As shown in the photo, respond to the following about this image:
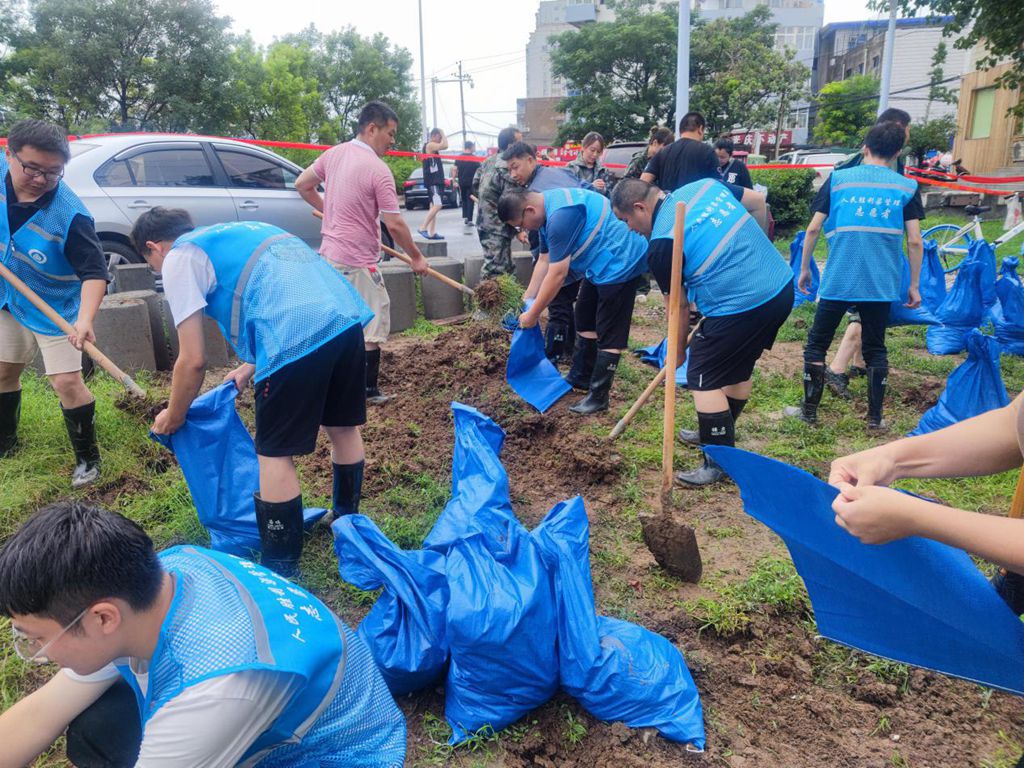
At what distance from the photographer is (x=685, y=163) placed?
544 cm

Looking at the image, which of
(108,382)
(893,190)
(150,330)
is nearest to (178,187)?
(150,330)

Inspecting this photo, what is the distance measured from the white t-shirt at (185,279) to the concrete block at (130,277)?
3.76 m

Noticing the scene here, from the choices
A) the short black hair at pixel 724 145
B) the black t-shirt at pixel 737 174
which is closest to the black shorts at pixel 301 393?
the black t-shirt at pixel 737 174

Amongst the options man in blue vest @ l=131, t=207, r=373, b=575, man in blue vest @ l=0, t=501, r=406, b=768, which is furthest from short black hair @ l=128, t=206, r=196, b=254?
man in blue vest @ l=0, t=501, r=406, b=768

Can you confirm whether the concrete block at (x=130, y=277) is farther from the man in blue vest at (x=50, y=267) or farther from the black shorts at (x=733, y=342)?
the black shorts at (x=733, y=342)

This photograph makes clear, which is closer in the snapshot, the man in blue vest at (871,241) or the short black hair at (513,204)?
the man in blue vest at (871,241)

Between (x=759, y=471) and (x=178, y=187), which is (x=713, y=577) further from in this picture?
(x=178, y=187)

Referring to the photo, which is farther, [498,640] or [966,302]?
[966,302]

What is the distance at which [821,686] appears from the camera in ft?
7.00

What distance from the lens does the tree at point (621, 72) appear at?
3497cm

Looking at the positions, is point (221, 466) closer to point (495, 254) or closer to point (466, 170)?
point (495, 254)

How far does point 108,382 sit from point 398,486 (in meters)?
2.40

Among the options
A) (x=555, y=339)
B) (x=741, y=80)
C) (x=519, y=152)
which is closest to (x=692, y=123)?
(x=519, y=152)

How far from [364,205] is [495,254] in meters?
2.61
